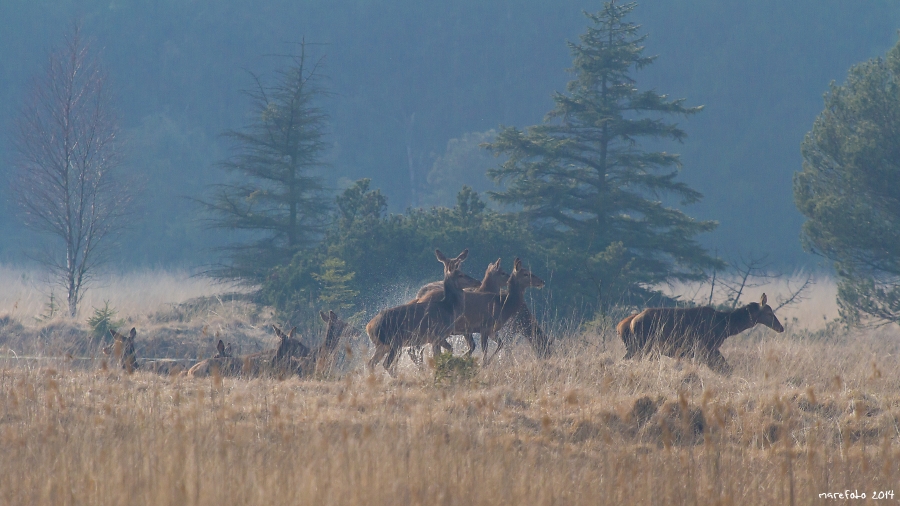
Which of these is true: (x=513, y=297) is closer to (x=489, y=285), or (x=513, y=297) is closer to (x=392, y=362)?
(x=489, y=285)

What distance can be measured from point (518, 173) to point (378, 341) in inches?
508

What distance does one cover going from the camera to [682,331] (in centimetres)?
1199

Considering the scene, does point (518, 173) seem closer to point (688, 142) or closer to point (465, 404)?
point (465, 404)

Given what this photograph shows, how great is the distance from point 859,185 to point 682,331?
957cm

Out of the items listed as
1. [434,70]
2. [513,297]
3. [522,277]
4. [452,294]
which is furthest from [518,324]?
[434,70]

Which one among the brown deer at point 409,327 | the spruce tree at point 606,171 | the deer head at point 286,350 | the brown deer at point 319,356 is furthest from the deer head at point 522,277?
the spruce tree at point 606,171

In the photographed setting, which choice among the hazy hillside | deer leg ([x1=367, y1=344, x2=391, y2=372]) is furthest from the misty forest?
the hazy hillside

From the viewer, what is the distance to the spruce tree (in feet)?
74.9

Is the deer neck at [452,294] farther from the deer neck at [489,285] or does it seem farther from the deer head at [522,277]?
the deer neck at [489,285]

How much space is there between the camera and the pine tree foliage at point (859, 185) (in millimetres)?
18797

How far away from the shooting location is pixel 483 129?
67875mm

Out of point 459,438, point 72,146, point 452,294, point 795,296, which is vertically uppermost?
point 72,146

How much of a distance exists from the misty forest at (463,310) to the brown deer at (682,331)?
5 cm

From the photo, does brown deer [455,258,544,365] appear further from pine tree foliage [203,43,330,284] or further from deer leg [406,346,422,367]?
pine tree foliage [203,43,330,284]
